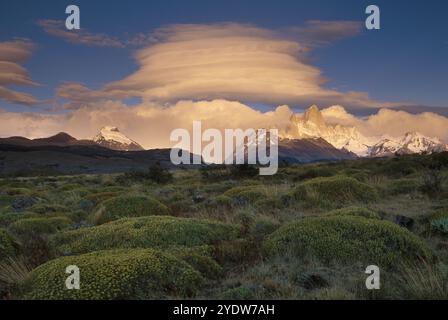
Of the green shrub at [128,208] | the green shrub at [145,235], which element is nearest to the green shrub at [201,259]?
the green shrub at [145,235]

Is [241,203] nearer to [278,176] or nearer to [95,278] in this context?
[95,278]

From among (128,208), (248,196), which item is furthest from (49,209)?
(248,196)

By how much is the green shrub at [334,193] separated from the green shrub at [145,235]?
17.1 feet

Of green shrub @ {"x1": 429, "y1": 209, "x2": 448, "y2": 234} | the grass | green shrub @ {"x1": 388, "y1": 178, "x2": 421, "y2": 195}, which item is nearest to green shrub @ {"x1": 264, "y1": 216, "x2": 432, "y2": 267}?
the grass

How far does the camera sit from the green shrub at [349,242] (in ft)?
27.2

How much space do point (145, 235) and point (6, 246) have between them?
2799 mm

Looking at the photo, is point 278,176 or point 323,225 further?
point 278,176

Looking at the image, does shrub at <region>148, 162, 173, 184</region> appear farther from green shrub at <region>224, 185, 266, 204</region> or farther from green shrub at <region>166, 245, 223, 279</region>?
green shrub at <region>166, 245, 223, 279</region>

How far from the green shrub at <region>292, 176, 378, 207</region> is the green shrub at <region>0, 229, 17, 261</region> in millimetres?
8602

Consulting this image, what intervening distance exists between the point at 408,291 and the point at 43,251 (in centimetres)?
659

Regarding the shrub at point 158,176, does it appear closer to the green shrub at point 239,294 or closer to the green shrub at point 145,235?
the green shrub at point 145,235
